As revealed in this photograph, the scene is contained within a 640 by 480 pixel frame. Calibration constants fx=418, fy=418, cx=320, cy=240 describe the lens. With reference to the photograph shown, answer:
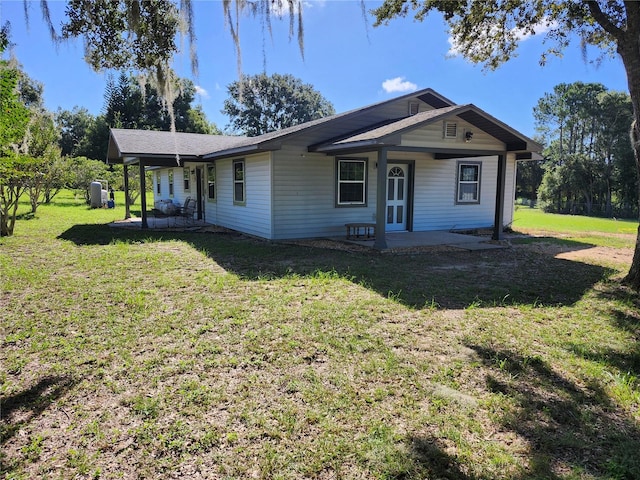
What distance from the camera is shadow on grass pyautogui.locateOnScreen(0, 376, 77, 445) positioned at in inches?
111

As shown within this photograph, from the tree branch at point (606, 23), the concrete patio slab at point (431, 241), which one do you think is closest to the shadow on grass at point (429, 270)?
the concrete patio slab at point (431, 241)

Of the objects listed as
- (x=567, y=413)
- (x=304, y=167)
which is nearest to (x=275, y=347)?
(x=567, y=413)

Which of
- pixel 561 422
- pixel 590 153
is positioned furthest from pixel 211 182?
pixel 590 153

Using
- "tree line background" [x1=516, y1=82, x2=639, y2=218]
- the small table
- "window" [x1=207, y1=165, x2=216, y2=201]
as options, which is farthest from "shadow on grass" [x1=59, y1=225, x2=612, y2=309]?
"tree line background" [x1=516, y1=82, x2=639, y2=218]

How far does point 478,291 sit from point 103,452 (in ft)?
17.4

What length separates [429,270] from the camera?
25.3 feet

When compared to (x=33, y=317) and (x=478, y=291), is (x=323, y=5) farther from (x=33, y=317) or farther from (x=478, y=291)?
(x=33, y=317)

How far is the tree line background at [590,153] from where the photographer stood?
33438 millimetres

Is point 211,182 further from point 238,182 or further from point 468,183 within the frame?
point 468,183

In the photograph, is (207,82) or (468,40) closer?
(207,82)

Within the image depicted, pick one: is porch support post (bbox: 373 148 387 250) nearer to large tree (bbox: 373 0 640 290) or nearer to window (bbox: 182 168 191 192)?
large tree (bbox: 373 0 640 290)

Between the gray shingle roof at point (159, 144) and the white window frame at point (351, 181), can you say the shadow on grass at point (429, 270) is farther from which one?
the gray shingle roof at point (159, 144)

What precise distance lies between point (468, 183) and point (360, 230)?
4490 millimetres

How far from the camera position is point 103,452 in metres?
2.58
